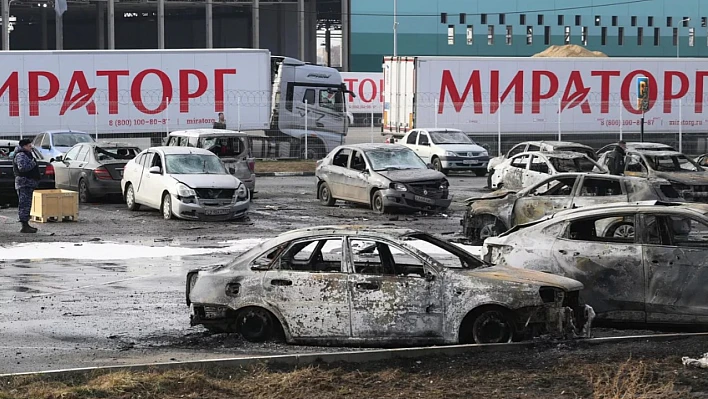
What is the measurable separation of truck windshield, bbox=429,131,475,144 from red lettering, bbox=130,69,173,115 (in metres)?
10.3

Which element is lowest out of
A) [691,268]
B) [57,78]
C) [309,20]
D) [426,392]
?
[426,392]

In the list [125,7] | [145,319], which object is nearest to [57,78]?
[145,319]

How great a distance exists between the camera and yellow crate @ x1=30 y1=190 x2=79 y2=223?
71.4ft

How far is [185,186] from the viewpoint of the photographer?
72.1ft

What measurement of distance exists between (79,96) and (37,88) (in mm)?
1409

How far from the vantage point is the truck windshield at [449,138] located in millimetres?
34650

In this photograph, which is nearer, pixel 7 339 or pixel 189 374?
pixel 189 374

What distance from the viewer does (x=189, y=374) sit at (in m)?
8.95

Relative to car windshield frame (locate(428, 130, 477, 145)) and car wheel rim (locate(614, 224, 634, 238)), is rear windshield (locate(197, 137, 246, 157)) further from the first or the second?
car wheel rim (locate(614, 224, 634, 238))

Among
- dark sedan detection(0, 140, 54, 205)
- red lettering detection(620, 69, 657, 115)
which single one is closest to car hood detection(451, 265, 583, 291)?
dark sedan detection(0, 140, 54, 205)

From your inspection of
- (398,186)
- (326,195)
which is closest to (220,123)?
(326,195)

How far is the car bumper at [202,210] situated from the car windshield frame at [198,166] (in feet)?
2.66

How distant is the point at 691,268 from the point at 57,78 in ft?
103

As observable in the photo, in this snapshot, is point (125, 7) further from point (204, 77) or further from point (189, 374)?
point (189, 374)
